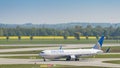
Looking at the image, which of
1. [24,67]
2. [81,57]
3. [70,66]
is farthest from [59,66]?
[81,57]

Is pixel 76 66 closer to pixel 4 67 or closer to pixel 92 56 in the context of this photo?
pixel 4 67

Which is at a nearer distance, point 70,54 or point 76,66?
point 76,66

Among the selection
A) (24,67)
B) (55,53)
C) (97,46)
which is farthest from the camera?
(97,46)

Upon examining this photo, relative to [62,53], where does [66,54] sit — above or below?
below

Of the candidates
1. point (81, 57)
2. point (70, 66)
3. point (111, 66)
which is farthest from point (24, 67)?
point (81, 57)

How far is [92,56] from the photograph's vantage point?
96250mm

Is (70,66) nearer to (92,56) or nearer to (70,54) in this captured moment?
(70,54)

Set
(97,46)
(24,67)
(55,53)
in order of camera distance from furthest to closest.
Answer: (97,46)
(55,53)
(24,67)

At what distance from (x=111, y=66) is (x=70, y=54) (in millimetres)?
16673

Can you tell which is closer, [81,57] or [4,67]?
[4,67]

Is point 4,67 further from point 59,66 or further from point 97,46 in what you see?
point 97,46

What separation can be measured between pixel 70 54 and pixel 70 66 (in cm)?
1496

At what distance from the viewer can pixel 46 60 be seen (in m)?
89.0

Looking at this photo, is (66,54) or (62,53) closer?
(62,53)
